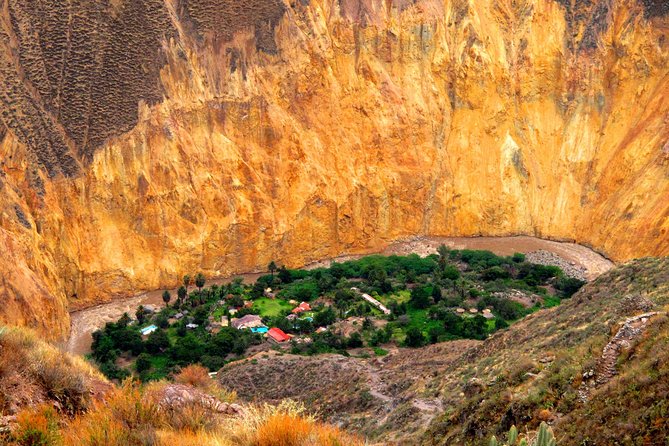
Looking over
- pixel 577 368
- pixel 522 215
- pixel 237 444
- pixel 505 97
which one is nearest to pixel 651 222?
pixel 522 215

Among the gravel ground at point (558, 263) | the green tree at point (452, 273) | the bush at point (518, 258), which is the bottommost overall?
the gravel ground at point (558, 263)

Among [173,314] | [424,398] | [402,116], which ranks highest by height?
[402,116]

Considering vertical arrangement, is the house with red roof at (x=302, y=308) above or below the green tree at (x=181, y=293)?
below

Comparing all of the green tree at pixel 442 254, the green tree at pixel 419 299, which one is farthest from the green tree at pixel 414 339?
the green tree at pixel 442 254

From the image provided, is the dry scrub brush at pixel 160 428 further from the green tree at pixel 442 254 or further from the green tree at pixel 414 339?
the green tree at pixel 442 254

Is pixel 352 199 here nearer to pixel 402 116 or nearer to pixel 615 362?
pixel 402 116

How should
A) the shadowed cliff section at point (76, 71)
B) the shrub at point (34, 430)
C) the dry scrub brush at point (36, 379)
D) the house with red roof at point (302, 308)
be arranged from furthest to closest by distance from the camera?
the shadowed cliff section at point (76, 71) < the house with red roof at point (302, 308) < the dry scrub brush at point (36, 379) < the shrub at point (34, 430)
